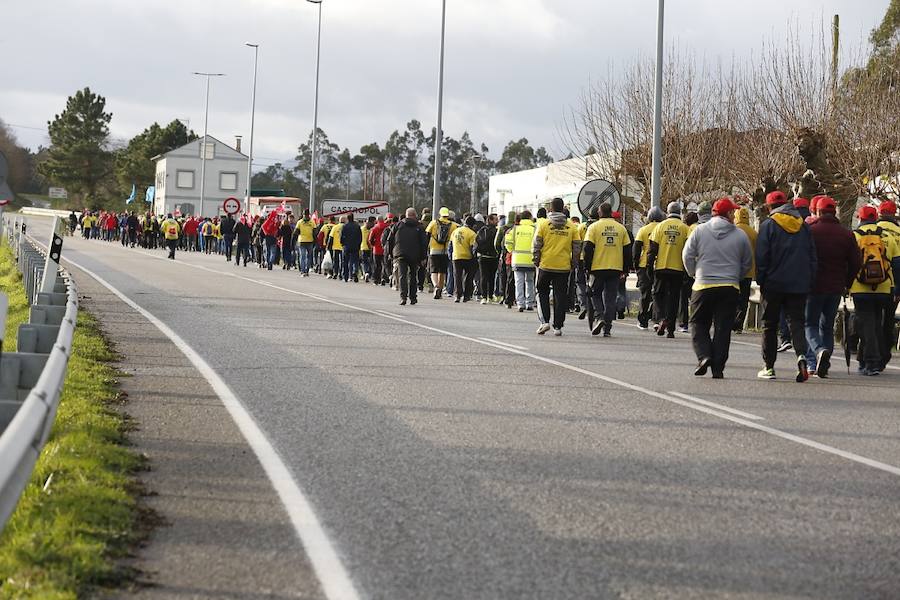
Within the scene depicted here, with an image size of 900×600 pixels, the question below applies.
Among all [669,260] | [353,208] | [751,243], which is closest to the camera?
[751,243]

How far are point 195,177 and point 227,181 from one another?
16.2 feet

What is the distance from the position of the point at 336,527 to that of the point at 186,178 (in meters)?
123

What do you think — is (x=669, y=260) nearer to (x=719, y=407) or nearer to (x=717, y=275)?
(x=717, y=275)

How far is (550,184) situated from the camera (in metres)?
60.6

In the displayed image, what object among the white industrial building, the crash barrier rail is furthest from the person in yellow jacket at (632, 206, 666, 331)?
the white industrial building

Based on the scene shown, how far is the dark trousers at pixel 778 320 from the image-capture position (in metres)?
12.6

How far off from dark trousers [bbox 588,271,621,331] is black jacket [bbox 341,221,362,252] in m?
15.9

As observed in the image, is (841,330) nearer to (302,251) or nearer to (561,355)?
(561,355)

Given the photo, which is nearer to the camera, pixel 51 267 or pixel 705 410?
pixel 705 410

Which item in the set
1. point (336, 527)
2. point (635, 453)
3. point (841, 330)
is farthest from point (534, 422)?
point (841, 330)

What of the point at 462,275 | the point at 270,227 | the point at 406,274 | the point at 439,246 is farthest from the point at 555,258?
the point at 270,227

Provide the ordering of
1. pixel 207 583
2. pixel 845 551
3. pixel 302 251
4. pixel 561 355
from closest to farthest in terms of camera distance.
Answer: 1. pixel 207 583
2. pixel 845 551
3. pixel 561 355
4. pixel 302 251

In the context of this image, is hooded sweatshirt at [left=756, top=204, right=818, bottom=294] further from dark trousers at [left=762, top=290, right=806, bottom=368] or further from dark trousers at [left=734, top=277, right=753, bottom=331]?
dark trousers at [left=734, top=277, right=753, bottom=331]

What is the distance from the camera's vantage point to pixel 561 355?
14.2m
